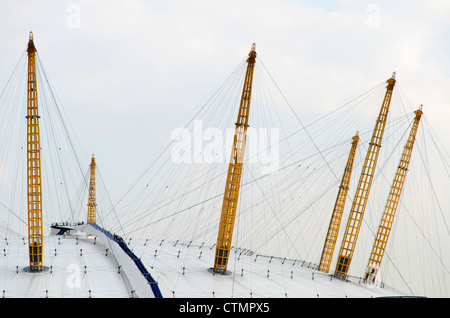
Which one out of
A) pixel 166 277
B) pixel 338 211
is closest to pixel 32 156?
pixel 166 277

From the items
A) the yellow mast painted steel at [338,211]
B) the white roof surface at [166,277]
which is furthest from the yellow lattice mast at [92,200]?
the yellow mast painted steel at [338,211]

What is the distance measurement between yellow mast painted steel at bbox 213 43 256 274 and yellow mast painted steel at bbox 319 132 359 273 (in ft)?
95.4

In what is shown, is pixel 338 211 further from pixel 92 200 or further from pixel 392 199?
pixel 92 200

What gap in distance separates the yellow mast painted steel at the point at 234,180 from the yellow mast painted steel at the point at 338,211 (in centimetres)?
2909

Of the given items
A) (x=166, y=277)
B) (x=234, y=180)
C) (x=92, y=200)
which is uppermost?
(x=234, y=180)

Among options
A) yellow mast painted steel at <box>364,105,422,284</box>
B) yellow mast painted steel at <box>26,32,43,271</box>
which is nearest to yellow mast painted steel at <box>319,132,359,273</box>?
yellow mast painted steel at <box>364,105,422,284</box>

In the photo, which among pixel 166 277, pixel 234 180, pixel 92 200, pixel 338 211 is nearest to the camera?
pixel 166 277

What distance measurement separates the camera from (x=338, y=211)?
261ft

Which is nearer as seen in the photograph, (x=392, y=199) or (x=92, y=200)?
(x=392, y=199)

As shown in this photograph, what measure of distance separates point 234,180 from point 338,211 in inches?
1192

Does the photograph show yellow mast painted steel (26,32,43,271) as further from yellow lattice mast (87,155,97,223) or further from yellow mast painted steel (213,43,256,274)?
yellow lattice mast (87,155,97,223)
